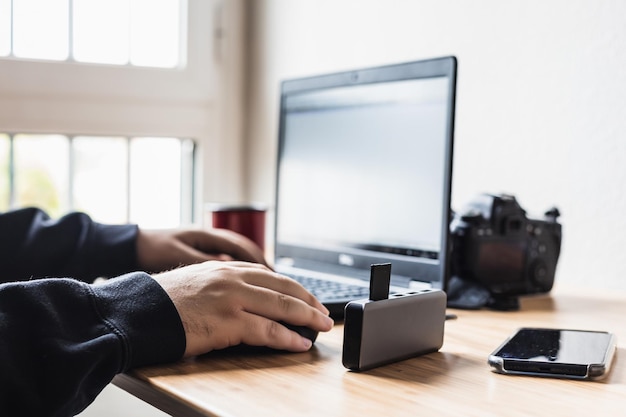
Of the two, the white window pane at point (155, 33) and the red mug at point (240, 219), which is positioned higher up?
the white window pane at point (155, 33)

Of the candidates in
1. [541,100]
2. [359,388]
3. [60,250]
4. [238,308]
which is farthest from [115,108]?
[359,388]

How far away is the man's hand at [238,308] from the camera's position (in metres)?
0.78

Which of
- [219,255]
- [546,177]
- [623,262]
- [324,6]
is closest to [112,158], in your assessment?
[324,6]

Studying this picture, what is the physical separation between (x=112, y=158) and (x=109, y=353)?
1.17 m

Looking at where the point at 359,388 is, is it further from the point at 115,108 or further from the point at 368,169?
the point at 115,108

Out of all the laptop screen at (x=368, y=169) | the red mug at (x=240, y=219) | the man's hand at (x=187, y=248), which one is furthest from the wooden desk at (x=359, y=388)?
the red mug at (x=240, y=219)

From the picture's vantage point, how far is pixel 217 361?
784mm

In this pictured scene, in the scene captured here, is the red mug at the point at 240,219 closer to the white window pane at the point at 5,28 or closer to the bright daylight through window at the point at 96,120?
the bright daylight through window at the point at 96,120

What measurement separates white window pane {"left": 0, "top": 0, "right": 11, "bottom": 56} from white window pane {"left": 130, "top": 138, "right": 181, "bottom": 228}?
32 centimetres

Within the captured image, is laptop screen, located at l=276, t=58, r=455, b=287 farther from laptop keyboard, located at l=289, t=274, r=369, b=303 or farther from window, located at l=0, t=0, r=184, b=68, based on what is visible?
window, located at l=0, t=0, r=184, b=68

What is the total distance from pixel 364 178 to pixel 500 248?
0.70ft

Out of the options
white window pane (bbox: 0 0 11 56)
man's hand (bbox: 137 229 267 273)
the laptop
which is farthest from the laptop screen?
white window pane (bbox: 0 0 11 56)

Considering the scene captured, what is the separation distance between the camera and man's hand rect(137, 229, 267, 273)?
1196 mm

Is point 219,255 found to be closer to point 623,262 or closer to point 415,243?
point 415,243
